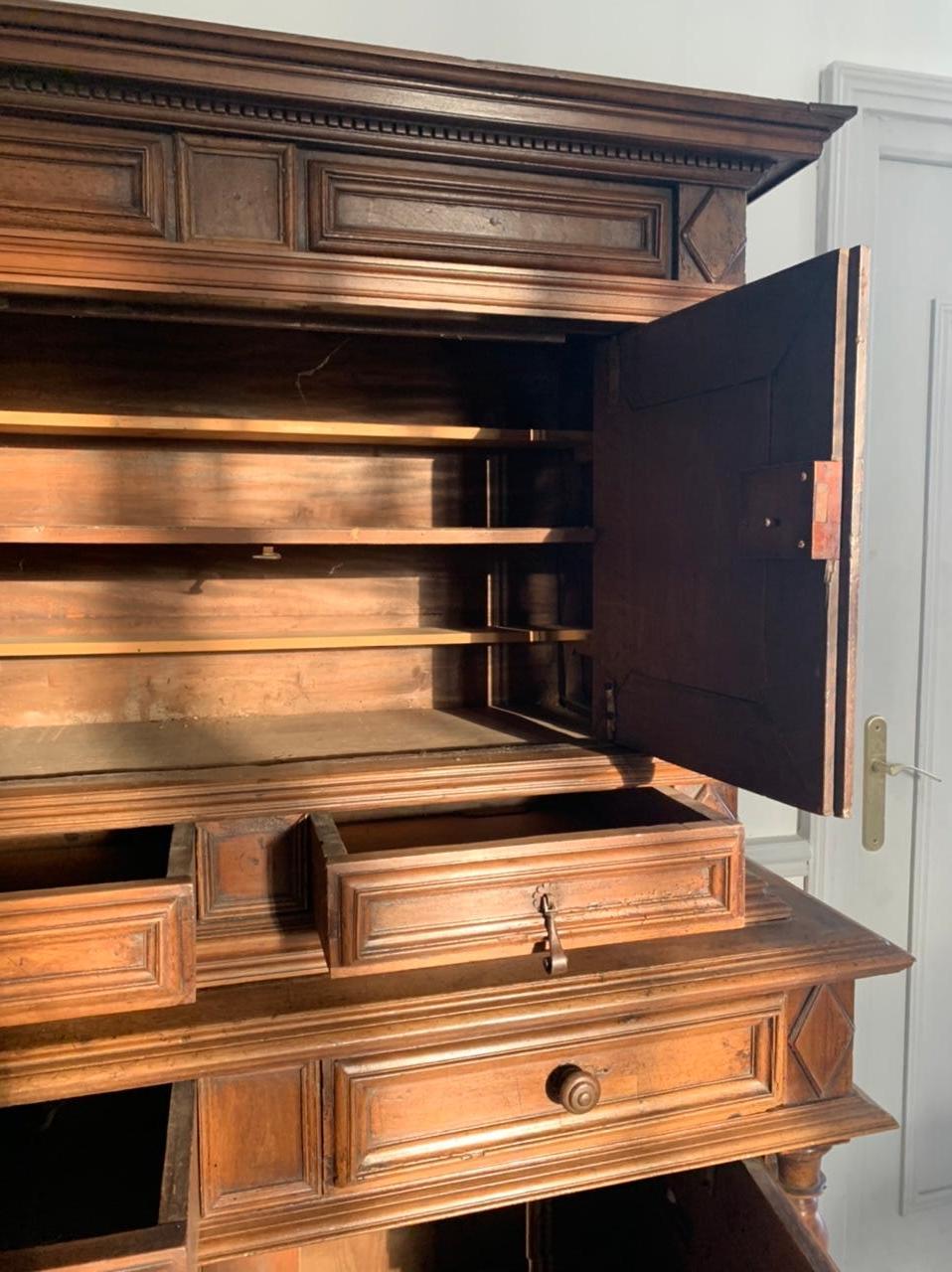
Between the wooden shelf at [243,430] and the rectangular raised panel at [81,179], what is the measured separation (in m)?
0.22

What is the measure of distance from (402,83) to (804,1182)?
3.95ft

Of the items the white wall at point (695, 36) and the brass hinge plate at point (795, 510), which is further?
the white wall at point (695, 36)

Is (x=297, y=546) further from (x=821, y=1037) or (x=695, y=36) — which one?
(x=695, y=36)

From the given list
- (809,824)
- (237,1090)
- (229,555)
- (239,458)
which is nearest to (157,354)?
(239,458)

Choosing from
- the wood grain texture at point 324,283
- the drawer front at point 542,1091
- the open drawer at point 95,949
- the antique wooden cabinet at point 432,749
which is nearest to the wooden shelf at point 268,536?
the antique wooden cabinet at point 432,749

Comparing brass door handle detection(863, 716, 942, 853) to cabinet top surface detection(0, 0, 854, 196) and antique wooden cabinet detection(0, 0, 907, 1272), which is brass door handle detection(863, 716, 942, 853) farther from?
cabinet top surface detection(0, 0, 854, 196)

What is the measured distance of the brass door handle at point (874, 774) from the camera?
1576 millimetres

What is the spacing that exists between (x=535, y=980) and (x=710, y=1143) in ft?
0.84

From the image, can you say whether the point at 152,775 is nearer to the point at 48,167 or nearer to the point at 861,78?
the point at 48,167

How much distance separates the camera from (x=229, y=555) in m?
1.25

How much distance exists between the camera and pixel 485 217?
36.5 inches

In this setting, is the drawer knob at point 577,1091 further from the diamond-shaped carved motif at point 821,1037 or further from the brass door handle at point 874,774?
the brass door handle at point 874,774

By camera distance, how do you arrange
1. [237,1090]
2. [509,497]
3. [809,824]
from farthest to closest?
[809,824], [509,497], [237,1090]

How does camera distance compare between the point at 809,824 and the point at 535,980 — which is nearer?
the point at 535,980
